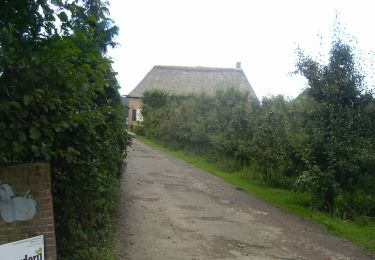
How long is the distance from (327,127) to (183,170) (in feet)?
28.8

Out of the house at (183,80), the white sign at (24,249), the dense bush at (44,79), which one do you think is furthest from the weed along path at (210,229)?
the house at (183,80)

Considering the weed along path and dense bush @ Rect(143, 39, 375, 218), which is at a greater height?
dense bush @ Rect(143, 39, 375, 218)

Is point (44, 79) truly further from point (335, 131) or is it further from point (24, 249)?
point (335, 131)

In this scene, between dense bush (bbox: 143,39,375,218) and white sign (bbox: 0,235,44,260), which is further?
dense bush (bbox: 143,39,375,218)

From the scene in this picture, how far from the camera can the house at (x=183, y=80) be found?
188ft

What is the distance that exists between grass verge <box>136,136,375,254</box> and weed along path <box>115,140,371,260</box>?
1.15 ft

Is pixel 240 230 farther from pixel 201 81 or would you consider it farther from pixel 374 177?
pixel 201 81

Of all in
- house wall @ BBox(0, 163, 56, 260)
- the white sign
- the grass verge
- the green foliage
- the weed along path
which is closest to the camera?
the white sign

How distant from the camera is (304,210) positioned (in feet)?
39.9

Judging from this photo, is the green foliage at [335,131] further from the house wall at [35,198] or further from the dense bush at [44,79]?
the house wall at [35,198]

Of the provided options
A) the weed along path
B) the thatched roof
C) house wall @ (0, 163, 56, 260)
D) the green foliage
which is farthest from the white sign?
the thatched roof

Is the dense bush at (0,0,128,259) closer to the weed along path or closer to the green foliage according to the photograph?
the weed along path

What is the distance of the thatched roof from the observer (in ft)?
188

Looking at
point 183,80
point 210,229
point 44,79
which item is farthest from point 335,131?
point 183,80
